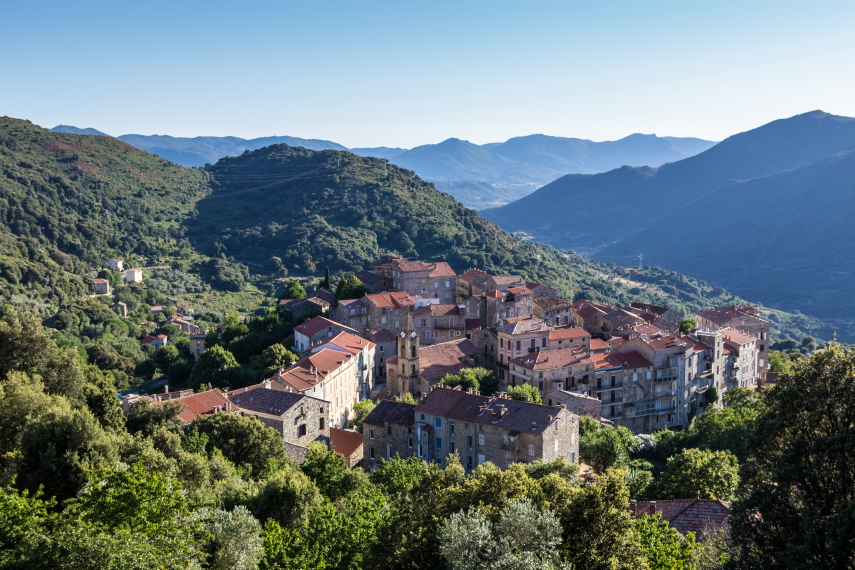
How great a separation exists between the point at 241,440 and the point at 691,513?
21.2 metres

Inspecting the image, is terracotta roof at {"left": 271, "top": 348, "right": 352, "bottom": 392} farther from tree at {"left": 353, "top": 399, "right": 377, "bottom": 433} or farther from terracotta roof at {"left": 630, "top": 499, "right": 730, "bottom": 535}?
terracotta roof at {"left": 630, "top": 499, "right": 730, "bottom": 535}

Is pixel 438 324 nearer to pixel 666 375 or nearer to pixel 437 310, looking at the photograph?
pixel 437 310

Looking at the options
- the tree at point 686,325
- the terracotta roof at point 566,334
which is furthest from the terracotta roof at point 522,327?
the tree at point 686,325

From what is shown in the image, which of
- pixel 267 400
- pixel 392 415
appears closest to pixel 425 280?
pixel 392 415

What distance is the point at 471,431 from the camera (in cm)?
4478

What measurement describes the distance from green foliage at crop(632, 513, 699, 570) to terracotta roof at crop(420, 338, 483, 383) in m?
37.8

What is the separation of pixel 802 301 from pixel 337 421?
17122 cm

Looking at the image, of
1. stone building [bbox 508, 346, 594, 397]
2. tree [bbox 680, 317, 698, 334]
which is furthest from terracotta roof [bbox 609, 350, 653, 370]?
tree [bbox 680, 317, 698, 334]

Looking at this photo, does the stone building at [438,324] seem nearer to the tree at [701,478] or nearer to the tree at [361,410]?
the tree at [361,410]

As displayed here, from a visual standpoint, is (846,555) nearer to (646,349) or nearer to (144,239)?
(646,349)

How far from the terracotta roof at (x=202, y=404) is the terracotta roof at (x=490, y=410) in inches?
478

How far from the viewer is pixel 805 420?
57.9 feet

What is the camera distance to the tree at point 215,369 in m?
59.6

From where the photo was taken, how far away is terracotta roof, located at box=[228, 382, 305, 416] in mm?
43844
